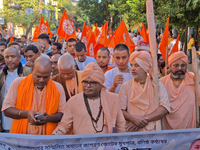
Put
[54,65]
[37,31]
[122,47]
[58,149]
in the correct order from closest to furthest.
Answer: [58,149] → [122,47] → [54,65] → [37,31]

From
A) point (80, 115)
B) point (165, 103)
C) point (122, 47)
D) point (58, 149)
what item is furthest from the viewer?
point (122, 47)

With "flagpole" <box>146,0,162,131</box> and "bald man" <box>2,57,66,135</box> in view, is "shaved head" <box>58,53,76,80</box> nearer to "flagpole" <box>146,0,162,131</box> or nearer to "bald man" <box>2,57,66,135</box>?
"bald man" <box>2,57,66,135</box>

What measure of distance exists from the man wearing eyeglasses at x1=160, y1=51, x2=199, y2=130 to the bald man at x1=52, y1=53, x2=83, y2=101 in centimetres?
124

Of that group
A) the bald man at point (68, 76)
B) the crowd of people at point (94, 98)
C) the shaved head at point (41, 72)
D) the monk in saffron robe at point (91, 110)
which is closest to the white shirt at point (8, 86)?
the crowd of people at point (94, 98)

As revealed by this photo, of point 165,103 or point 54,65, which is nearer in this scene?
point 165,103

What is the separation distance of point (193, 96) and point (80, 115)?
1796mm

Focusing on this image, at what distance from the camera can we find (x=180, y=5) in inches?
523

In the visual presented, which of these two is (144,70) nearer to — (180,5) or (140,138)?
(140,138)

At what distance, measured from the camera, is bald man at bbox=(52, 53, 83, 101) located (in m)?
3.68

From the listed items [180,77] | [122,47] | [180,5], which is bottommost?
[180,77]

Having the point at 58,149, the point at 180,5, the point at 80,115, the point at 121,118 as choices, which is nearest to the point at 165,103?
the point at 121,118

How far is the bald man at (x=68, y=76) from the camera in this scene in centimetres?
368

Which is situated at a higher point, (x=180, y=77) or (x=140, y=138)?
(x=180, y=77)

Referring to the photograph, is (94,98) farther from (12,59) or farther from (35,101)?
(12,59)
